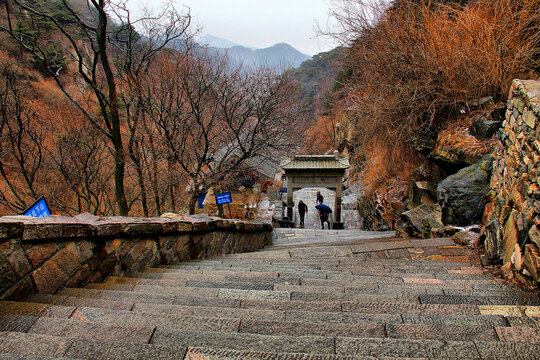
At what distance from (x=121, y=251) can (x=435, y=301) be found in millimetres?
2832

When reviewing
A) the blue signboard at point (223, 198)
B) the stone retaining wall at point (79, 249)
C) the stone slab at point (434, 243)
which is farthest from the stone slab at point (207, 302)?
the blue signboard at point (223, 198)

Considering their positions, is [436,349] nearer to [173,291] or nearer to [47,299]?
[173,291]

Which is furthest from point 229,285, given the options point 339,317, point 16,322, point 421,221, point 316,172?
point 316,172

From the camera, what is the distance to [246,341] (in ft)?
5.34

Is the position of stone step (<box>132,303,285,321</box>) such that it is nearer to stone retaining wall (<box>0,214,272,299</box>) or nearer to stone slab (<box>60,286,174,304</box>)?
stone slab (<box>60,286,174,304</box>)

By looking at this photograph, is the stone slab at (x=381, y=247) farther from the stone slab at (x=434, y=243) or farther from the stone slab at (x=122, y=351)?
the stone slab at (x=122, y=351)

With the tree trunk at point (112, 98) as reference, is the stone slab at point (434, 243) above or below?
below

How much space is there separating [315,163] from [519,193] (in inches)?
556

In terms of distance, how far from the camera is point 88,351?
1.51m

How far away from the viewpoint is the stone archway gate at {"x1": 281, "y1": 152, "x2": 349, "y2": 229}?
1723 cm

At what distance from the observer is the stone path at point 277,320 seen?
1.54 meters

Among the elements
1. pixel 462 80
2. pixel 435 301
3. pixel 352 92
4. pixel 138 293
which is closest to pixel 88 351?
pixel 138 293

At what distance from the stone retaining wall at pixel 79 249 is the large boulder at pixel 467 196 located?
4.77 m

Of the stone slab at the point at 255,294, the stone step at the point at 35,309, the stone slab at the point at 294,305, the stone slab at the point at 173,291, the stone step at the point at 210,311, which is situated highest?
the stone step at the point at 35,309
